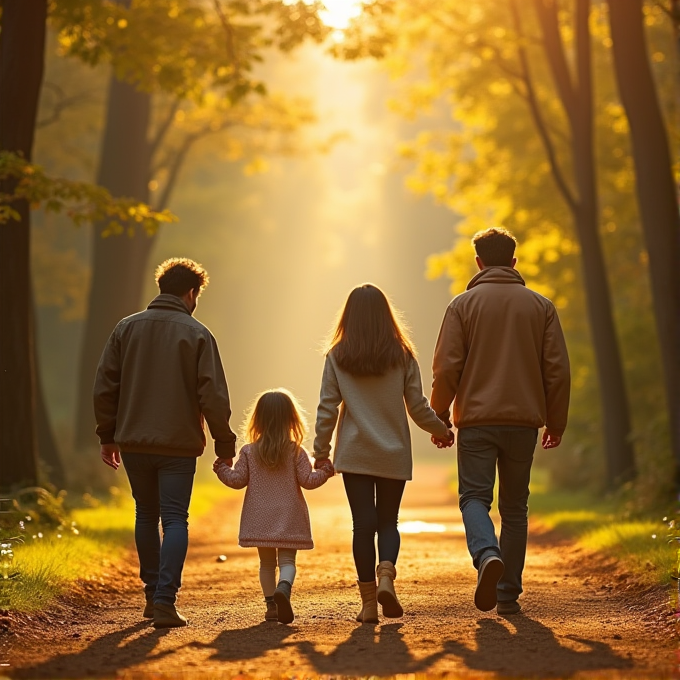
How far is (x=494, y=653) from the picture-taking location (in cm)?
627

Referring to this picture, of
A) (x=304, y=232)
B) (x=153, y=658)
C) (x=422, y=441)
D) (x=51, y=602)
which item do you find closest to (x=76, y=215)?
(x=51, y=602)

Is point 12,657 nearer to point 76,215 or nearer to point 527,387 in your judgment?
point 527,387

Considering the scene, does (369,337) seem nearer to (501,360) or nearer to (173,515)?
(501,360)

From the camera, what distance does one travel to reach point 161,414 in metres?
7.63

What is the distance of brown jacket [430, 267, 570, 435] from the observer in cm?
774

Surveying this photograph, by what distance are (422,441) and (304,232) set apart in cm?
2078

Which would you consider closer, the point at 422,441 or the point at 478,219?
the point at 478,219

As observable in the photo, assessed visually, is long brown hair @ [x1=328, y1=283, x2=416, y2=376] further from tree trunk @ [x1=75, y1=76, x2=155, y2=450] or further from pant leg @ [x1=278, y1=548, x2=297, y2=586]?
tree trunk @ [x1=75, y1=76, x2=155, y2=450]

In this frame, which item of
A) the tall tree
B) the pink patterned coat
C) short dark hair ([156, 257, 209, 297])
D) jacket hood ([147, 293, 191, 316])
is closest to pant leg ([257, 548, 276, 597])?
the pink patterned coat

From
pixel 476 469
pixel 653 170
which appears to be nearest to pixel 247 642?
pixel 476 469

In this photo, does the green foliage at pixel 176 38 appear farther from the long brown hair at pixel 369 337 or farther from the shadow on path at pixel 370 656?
the shadow on path at pixel 370 656

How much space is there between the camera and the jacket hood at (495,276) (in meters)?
8.02

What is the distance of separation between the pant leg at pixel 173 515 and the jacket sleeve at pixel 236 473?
196 mm

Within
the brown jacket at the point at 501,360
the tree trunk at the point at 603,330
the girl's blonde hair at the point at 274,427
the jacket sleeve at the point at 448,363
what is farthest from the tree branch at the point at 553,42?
the girl's blonde hair at the point at 274,427
